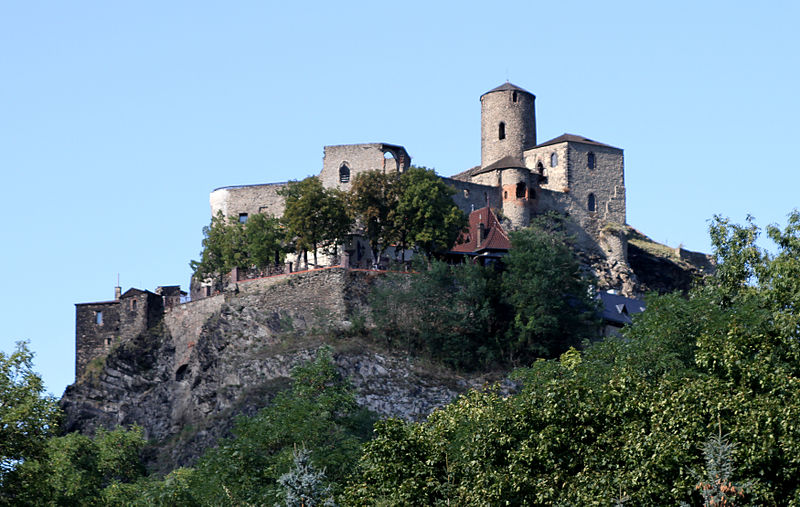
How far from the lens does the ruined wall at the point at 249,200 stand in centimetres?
8719

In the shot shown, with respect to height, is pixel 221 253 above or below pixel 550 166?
below

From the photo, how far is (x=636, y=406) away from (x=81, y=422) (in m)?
44.8

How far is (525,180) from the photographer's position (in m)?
93.1

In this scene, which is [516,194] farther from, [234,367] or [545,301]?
[234,367]

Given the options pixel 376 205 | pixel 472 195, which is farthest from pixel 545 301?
pixel 472 195

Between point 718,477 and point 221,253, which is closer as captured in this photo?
point 718,477

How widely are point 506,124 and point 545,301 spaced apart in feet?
92.9

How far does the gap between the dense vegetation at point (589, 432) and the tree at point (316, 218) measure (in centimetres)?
1938

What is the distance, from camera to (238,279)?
79.8 m

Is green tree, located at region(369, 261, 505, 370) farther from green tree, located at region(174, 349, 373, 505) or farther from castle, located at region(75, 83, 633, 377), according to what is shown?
green tree, located at region(174, 349, 373, 505)

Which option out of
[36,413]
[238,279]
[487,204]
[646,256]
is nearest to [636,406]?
[36,413]

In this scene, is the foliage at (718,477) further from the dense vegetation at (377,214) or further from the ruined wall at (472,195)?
the ruined wall at (472,195)

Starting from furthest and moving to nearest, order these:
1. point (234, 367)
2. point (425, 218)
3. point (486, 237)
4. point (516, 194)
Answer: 1. point (516, 194)
2. point (486, 237)
3. point (425, 218)
4. point (234, 367)

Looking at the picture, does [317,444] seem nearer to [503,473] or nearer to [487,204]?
[503,473]
